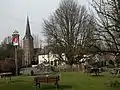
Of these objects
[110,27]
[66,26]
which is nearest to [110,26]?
[110,27]

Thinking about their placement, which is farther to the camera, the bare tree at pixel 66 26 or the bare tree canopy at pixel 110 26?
the bare tree at pixel 66 26

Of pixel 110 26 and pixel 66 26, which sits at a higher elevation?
pixel 66 26

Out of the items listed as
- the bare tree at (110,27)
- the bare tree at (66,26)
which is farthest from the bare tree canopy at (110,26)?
the bare tree at (66,26)

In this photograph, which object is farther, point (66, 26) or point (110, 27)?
point (66, 26)

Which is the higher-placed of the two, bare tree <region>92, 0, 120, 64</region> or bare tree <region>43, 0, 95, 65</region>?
bare tree <region>43, 0, 95, 65</region>

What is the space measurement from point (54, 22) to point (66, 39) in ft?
13.6

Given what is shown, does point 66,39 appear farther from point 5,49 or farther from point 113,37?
point 113,37

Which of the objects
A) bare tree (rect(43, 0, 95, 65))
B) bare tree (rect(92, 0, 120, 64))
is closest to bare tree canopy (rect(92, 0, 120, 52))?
bare tree (rect(92, 0, 120, 64))

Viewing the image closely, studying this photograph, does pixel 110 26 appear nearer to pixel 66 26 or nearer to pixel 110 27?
pixel 110 27

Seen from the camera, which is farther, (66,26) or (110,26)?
(66,26)

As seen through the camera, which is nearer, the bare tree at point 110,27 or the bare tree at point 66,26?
the bare tree at point 110,27

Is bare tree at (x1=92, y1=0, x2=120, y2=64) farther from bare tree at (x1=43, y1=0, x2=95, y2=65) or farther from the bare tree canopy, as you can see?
bare tree at (x1=43, y1=0, x2=95, y2=65)

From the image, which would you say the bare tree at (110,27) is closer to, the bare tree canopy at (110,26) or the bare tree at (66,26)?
the bare tree canopy at (110,26)

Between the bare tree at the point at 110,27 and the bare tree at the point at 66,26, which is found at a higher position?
the bare tree at the point at 66,26
